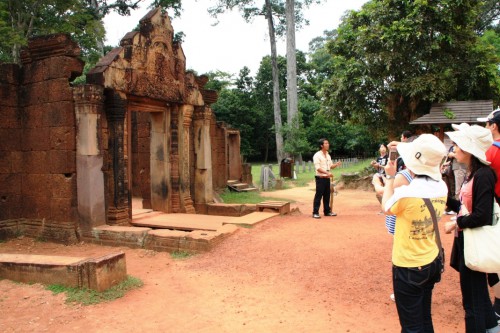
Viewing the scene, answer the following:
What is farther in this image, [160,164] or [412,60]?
[412,60]

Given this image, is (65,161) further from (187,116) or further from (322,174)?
(322,174)

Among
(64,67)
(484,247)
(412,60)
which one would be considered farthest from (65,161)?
(412,60)

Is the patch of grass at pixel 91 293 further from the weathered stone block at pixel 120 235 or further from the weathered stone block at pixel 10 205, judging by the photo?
the weathered stone block at pixel 10 205

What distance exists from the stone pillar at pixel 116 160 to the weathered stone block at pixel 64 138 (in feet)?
2.29

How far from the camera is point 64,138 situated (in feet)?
24.2

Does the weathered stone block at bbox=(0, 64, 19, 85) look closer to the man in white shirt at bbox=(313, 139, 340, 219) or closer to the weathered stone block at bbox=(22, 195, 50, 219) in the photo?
the weathered stone block at bbox=(22, 195, 50, 219)

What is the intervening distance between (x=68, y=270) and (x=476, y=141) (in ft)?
14.5

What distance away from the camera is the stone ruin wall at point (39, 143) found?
7.38 meters

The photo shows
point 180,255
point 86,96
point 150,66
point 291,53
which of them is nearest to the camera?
point 180,255

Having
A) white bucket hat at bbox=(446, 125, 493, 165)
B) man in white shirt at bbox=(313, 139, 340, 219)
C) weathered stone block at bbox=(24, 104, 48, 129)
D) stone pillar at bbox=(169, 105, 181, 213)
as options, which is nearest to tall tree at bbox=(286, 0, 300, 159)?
stone pillar at bbox=(169, 105, 181, 213)

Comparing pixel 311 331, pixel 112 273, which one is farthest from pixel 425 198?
pixel 112 273

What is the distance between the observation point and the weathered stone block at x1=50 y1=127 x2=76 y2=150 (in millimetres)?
7359

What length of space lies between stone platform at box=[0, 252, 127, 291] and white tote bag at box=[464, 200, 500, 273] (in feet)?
12.3

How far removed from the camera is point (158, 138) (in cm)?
971
